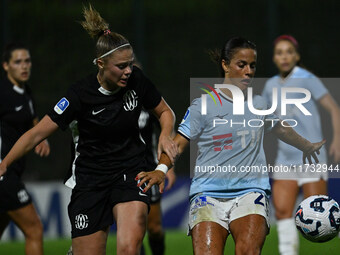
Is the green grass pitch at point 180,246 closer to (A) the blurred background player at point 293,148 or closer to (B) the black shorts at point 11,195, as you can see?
(A) the blurred background player at point 293,148

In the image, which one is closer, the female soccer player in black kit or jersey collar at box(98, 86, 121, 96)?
the female soccer player in black kit

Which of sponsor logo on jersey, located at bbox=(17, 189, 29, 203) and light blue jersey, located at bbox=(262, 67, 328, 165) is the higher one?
light blue jersey, located at bbox=(262, 67, 328, 165)

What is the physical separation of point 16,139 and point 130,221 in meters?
2.57

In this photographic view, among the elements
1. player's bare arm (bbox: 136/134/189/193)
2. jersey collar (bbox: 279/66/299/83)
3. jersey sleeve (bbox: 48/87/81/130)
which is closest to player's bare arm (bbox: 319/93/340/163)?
jersey collar (bbox: 279/66/299/83)

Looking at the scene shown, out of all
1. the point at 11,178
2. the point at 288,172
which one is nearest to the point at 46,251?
the point at 11,178

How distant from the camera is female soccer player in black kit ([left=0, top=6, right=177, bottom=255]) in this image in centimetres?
554

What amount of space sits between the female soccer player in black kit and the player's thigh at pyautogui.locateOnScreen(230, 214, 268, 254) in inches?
29.6

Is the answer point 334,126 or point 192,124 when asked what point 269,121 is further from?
point 334,126

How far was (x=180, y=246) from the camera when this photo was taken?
9.73m

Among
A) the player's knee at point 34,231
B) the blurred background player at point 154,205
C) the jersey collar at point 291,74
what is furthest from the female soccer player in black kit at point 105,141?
the jersey collar at point 291,74

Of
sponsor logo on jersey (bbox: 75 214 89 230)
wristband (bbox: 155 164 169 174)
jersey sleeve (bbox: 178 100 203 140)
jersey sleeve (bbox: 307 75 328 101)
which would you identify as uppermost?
jersey sleeve (bbox: 307 75 328 101)

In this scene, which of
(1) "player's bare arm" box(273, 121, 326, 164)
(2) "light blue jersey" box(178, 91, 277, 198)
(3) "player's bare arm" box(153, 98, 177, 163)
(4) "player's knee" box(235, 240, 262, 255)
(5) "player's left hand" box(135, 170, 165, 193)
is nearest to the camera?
(4) "player's knee" box(235, 240, 262, 255)

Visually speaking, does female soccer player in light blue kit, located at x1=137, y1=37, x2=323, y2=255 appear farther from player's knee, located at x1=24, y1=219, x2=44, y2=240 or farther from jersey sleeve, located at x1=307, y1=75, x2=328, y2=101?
jersey sleeve, located at x1=307, y1=75, x2=328, y2=101

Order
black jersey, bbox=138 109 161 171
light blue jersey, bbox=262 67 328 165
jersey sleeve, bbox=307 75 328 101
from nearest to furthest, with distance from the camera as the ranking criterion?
1. black jersey, bbox=138 109 161 171
2. light blue jersey, bbox=262 67 328 165
3. jersey sleeve, bbox=307 75 328 101
